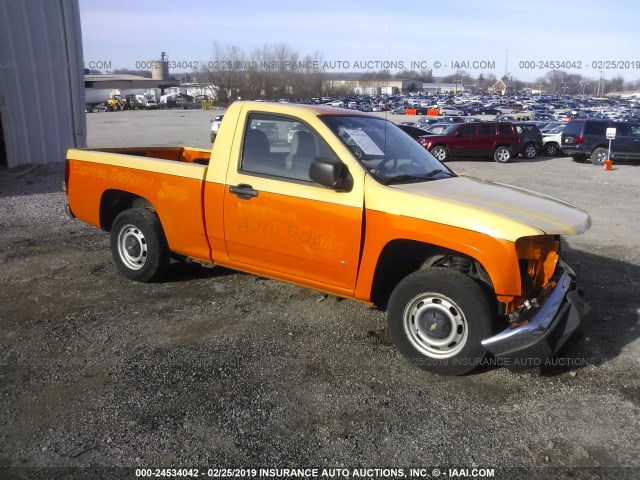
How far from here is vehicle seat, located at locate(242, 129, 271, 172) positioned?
4637 mm

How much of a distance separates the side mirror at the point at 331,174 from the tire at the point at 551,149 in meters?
23.2

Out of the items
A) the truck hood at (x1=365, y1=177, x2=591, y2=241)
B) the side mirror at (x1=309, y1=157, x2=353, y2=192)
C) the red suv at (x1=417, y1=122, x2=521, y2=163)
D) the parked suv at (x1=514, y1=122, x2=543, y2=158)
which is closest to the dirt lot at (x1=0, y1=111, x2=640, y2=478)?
the truck hood at (x1=365, y1=177, x2=591, y2=241)

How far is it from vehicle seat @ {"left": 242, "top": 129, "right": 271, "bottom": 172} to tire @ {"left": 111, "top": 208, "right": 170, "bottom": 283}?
133cm

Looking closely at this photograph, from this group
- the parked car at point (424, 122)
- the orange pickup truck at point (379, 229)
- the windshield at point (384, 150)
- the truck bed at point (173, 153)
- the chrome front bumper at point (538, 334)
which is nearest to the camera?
the chrome front bumper at point (538, 334)

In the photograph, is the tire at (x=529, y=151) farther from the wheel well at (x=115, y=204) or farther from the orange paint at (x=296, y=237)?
the orange paint at (x=296, y=237)

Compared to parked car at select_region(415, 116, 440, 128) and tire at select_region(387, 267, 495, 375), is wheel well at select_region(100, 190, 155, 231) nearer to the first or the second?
tire at select_region(387, 267, 495, 375)

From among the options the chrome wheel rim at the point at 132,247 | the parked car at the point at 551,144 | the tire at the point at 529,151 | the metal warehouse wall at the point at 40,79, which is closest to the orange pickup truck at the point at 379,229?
the chrome wheel rim at the point at 132,247

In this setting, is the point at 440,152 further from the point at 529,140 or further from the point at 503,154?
the point at 529,140

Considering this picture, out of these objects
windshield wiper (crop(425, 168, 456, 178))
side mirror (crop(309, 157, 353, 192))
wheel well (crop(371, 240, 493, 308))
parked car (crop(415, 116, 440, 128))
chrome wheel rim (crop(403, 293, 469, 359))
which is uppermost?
side mirror (crop(309, 157, 353, 192))

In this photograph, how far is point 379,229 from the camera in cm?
403

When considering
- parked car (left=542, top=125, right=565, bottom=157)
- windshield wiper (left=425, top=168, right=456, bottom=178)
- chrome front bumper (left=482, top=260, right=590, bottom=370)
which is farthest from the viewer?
parked car (left=542, top=125, right=565, bottom=157)

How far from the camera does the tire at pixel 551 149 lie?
2455 cm

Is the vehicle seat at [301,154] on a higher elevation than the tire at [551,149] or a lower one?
higher

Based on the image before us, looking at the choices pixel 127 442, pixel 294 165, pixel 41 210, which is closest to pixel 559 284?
pixel 294 165
